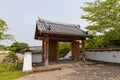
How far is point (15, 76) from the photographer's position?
9766 mm

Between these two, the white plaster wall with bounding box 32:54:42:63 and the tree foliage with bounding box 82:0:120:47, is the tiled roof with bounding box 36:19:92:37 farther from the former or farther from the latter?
the white plaster wall with bounding box 32:54:42:63

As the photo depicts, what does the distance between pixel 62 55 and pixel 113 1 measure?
521 inches

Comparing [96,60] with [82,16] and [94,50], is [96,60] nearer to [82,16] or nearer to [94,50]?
[94,50]

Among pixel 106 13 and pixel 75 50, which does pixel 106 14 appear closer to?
pixel 106 13

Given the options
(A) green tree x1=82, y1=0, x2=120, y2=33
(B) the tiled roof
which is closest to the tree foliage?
(A) green tree x1=82, y1=0, x2=120, y2=33

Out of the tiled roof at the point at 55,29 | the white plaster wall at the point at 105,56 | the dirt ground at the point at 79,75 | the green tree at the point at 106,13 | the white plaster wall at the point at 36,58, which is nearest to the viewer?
the dirt ground at the point at 79,75

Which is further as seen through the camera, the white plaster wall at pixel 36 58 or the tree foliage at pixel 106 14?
the white plaster wall at pixel 36 58

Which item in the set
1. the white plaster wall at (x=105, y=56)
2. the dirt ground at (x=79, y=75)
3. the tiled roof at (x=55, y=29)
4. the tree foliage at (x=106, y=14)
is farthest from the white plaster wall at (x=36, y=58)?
the tree foliage at (x=106, y=14)

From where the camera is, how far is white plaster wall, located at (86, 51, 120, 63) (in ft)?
43.9

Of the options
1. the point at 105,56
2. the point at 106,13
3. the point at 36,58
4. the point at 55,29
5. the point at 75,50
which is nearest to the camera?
the point at 106,13

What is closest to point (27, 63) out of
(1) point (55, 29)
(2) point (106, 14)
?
(1) point (55, 29)

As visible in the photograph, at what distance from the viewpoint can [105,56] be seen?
1482 centimetres

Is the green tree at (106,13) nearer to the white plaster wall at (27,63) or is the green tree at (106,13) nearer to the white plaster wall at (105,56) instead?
the white plaster wall at (105,56)

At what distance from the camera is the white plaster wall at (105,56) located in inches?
527
